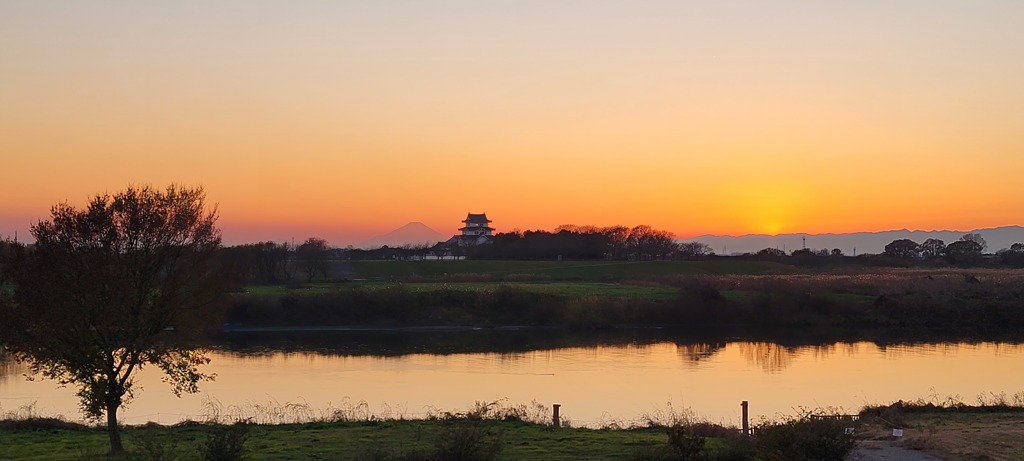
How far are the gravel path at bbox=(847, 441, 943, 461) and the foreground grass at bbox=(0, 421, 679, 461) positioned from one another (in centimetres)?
347

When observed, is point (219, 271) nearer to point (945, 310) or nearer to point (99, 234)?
point (99, 234)

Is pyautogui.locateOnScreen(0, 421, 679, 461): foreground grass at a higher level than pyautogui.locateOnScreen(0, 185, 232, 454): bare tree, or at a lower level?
lower

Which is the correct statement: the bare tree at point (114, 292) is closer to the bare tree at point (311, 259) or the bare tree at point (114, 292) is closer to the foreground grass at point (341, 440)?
the foreground grass at point (341, 440)

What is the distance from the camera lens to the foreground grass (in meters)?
15.5

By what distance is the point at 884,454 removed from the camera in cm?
1515

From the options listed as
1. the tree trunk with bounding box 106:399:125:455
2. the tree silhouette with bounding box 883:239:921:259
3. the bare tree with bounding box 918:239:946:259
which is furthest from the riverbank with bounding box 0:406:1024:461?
the tree silhouette with bounding box 883:239:921:259

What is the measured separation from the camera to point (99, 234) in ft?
50.7

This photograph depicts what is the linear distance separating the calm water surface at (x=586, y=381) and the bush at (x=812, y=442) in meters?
11.2

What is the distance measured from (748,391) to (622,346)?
16292 millimetres

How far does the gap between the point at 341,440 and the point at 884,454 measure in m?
9.98

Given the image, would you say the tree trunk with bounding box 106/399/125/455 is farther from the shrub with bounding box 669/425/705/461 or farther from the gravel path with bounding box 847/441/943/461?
the gravel path with bounding box 847/441/943/461

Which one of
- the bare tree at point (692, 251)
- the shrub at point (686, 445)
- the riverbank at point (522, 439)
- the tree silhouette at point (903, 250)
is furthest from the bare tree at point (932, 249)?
the shrub at point (686, 445)

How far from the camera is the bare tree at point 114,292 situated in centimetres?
1517

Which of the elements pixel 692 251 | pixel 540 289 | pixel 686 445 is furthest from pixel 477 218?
pixel 686 445
